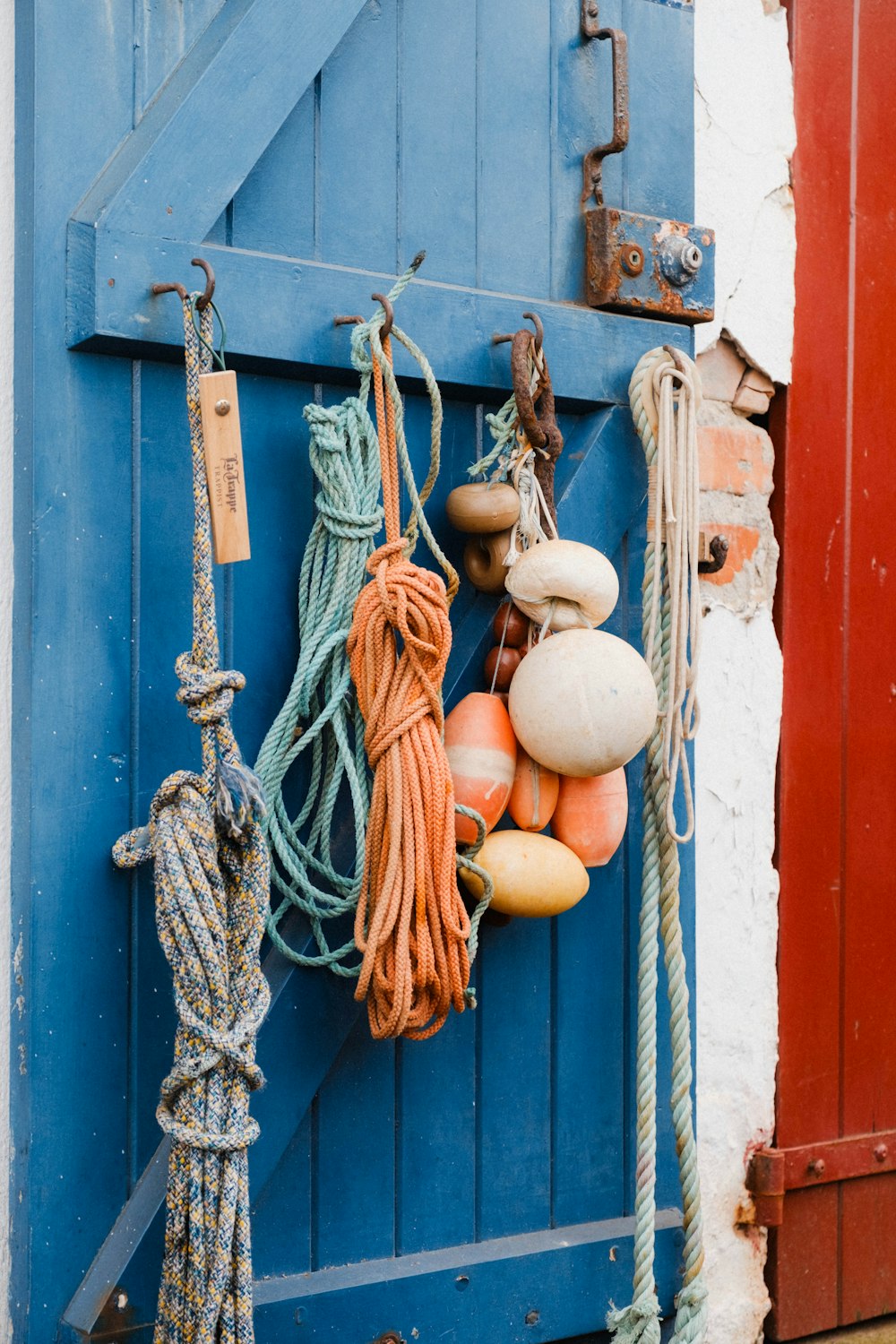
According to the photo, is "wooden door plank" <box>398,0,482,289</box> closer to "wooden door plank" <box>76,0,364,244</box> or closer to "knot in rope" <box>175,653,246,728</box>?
"wooden door plank" <box>76,0,364,244</box>

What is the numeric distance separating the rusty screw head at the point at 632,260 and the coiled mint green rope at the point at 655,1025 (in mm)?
117

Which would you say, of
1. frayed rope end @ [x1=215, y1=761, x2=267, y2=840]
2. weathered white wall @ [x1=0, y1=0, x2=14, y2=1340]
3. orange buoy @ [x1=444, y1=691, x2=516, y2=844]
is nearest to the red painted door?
orange buoy @ [x1=444, y1=691, x2=516, y2=844]

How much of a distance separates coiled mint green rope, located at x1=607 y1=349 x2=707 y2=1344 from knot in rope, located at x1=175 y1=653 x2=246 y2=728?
64 centimetres

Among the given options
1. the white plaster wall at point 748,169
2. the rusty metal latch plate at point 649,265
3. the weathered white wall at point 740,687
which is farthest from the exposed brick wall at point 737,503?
the rusty metal latch plate at point 649,265

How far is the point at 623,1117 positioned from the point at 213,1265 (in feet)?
A: 2.31

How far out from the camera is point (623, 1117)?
198 centimetres

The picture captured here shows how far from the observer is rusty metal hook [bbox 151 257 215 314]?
5.13 feet

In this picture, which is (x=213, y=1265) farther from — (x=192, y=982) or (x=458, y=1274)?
(x=458, y=1274)

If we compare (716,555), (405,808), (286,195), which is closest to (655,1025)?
(405,808)

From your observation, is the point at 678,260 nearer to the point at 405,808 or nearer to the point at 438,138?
the point at 438,138

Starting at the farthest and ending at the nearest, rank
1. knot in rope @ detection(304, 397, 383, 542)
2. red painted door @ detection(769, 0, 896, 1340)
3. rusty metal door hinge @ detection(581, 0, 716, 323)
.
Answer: red painted door @ detection(769, 0, 896, 1340), rusty metal door hinge @ detection(581, 0, 716, 323), knot in rope @ detection(304, 397, 383, 542)

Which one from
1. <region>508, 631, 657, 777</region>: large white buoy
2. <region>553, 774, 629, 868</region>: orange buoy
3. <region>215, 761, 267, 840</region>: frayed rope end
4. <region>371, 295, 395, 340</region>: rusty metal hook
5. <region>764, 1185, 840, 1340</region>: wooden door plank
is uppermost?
<region>371, 295, 395, 340</region>: rusty metal hook

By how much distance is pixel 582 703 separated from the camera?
5.54 feet

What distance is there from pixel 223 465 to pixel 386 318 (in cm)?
29
